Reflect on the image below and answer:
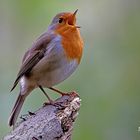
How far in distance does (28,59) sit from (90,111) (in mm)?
868

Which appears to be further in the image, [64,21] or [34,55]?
[64,21]

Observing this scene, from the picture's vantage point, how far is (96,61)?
207 inches

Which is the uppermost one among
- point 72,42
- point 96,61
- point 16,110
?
point 72,42

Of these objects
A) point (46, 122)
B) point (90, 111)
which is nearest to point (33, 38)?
point (90, 111)

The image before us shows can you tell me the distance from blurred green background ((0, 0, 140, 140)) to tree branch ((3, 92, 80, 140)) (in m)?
0.35

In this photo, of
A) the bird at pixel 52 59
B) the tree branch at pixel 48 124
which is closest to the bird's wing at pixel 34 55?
the bird at pixel 52 59

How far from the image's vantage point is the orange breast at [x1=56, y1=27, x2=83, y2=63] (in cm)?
532

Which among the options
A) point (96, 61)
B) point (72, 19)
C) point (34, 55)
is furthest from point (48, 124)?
point (72, 19)

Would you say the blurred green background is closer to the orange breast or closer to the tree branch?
the orange breast

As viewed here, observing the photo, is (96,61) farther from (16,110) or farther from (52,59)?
(16,110)

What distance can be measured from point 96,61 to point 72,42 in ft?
0.96

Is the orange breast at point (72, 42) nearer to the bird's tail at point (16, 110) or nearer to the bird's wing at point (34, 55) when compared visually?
the bird's wing at point (34, 55)

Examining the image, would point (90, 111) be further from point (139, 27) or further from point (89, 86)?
point (139, 27)

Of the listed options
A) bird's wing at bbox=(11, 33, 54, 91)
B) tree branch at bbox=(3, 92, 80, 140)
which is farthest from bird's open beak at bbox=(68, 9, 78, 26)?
tree branch at bbox=(3, 92, 80, 140)
